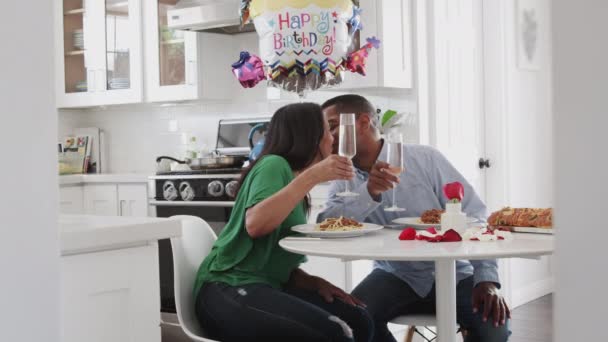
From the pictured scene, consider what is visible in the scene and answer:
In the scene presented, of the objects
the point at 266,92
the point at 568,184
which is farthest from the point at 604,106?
the point at 266,92

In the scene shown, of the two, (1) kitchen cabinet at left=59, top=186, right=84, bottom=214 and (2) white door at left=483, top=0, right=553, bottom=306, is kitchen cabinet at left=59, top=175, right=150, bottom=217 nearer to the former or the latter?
(1) kitchen cabinet at left=59, top=186, right=84, bottom=214

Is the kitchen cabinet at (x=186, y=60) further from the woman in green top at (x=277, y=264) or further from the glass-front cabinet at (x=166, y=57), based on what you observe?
the woman in green top at (x=277, y=264)

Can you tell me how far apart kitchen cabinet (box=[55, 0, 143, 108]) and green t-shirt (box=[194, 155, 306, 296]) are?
10.0 feet

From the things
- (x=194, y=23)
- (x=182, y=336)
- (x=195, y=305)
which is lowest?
(x=182, y=336)

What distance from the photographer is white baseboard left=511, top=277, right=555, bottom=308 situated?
5004 millimetres

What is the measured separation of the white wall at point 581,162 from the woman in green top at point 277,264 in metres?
1.79

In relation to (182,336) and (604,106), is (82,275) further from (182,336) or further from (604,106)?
(182,336)

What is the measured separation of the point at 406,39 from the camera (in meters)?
4.35

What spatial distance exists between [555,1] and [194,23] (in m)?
4.44

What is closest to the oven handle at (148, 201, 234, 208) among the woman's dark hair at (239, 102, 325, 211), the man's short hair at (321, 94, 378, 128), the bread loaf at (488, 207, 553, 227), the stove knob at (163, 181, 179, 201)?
the stove knob at (163, 181, 179, 201)

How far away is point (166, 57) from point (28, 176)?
4.68 m

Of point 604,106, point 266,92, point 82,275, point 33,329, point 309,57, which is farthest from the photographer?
point 266,92

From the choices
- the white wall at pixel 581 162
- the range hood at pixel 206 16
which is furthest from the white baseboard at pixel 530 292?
the white wall at pixel 581 162

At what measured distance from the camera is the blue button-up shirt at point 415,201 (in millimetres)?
2654
